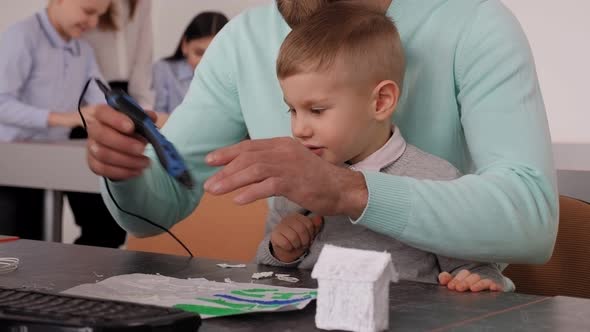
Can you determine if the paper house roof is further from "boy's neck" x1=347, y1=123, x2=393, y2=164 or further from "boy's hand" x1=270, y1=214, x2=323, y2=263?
"boy's neck" x1=347, y1=123, x2=393, y2=164

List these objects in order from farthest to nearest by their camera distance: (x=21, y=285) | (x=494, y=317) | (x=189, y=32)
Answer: (x=189, y=32) < (x=21, y=285) < (x=494, y=317)

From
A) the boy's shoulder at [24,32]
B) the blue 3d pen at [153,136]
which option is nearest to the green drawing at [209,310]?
the blue 3d pen at [153,136]

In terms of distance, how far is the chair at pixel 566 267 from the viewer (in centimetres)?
143

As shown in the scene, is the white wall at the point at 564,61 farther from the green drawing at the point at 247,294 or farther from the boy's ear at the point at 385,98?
the green drawing at the point at 247,294

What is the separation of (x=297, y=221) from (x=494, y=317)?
43cm

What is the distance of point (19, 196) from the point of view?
10.8 feet

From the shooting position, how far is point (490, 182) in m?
1.23

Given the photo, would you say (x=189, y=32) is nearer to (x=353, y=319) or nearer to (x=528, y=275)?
(x=528, y=275)

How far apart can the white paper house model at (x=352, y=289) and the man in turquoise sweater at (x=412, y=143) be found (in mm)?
193

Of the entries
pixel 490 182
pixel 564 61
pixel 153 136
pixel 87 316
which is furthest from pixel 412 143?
pixel 564 61

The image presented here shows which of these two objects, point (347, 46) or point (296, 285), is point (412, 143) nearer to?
point (347, 46)

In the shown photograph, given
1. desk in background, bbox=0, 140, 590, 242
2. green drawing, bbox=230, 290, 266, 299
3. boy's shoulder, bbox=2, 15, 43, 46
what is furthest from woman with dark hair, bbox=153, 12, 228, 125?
green drawing, bbox=230, 290, 266, 299

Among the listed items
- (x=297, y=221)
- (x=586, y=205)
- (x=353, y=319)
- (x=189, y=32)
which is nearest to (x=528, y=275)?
(x=586, y=205)

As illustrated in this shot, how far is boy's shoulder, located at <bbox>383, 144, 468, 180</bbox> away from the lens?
1.32 metres
